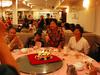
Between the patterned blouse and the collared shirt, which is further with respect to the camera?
the patterned blouse

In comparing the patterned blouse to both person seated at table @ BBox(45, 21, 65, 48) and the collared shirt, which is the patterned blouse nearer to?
person seated at table @ BBox(45, 21, 65, 48)

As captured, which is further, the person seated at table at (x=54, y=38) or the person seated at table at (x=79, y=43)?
the person seated at table at (x=54, y=38)

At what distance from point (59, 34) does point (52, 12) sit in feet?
40.9

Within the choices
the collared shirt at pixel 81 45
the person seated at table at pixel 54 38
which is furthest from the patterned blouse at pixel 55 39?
the collared shirt at pixel 81 45

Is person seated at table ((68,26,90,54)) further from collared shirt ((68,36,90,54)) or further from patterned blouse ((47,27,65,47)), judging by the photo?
patterned blouse ((47,27,65,47))

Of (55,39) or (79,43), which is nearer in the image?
(79,43)

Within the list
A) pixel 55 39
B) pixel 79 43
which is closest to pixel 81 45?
pixel 79 43

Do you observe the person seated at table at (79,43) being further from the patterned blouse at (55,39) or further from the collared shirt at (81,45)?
the patterned blouse at (55,39)

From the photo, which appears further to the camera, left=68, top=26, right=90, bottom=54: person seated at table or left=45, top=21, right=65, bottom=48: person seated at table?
left=45, top=21, right=65, bottom=48: person seated at table

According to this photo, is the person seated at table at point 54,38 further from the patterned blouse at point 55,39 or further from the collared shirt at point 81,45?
the collared shirt at point 81,45

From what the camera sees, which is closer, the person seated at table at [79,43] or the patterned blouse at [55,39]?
the person seated at table at [79,43]

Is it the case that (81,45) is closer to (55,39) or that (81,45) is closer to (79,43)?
(79,43)

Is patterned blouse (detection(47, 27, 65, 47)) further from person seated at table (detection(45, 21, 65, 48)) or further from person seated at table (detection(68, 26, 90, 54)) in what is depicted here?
person seated at table (detection(68, 26, 90, 54))

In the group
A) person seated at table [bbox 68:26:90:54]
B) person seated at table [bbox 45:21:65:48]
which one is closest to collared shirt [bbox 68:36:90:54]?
person seated at table [bbox 68:26:90:54]
